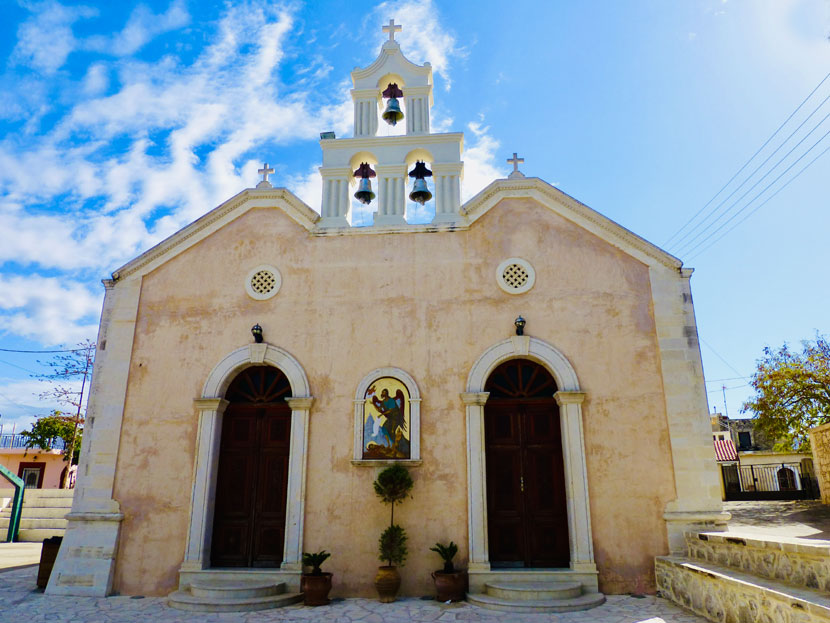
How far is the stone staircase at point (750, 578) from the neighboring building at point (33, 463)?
3113 cm

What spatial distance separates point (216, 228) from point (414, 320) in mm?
4330

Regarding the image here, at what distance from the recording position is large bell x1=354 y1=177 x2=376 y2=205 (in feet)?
37.8

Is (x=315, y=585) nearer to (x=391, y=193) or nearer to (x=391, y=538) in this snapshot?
(x=391, y=538)

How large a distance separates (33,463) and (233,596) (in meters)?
28.3

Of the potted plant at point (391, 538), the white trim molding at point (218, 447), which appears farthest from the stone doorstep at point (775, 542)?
the white trim molding at point (218, 447)

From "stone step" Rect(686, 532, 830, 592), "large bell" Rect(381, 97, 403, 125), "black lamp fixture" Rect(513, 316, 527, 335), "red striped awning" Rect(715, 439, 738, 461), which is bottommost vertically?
"stone step" Rect(686, 532, 830, 592)

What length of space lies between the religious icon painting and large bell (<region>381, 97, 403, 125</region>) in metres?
5.32

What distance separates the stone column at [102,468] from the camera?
9492mm

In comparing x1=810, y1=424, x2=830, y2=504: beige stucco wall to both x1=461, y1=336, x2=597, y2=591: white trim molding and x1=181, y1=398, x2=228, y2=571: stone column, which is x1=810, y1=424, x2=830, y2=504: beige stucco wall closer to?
x1=461, y1=336, x2=597, y2=591: white trim molding

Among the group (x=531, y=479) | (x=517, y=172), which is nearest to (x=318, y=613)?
(x=531, y=479)

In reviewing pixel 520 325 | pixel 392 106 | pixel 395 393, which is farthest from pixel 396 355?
pixel 392 106

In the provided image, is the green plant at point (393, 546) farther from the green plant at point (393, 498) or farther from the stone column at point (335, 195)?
the stone column at point (335, 195)

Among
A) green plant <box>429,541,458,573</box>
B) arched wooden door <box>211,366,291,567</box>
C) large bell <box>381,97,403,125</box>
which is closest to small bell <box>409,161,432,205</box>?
large bell <box>381,97,403,125</box>

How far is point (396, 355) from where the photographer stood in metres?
10.3
